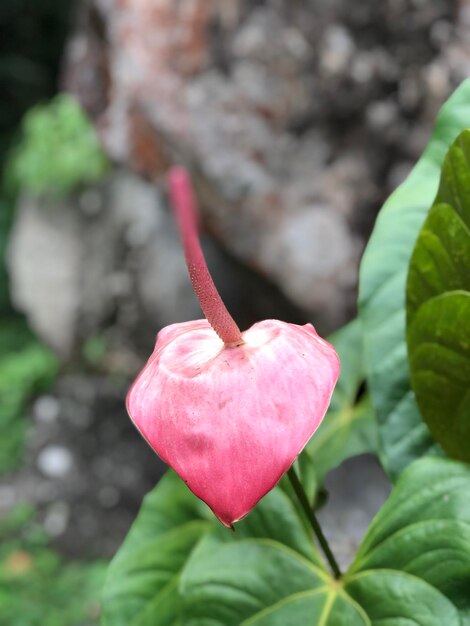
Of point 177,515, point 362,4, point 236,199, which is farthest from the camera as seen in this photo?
point 236,199

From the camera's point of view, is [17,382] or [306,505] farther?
[17,382]

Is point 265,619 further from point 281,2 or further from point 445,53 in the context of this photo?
point 281,2

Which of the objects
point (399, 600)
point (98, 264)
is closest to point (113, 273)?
point (98, 264)

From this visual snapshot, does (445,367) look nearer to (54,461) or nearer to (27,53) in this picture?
(54,461)

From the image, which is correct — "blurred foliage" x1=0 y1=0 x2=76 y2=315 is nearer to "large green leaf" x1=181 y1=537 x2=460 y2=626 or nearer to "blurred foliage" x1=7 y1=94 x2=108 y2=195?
"blurred foliage" x1=7 y1=94 x2=108 y2=195

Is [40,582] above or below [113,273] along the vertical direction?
below

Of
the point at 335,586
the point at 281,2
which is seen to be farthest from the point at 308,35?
the point at 335,586
